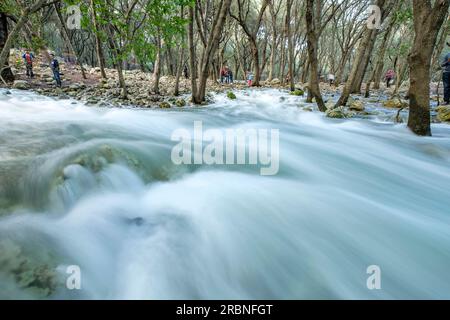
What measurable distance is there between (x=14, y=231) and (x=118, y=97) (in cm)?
779

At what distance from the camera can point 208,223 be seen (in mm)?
2484

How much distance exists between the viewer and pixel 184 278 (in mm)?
1916

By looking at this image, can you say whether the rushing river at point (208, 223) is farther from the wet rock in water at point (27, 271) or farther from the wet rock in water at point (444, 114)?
the wet rock in water at point (444, 114)

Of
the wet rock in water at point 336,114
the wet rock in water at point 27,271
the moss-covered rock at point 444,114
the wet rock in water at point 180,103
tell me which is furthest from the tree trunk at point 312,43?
the wet rock in water at point 27,271

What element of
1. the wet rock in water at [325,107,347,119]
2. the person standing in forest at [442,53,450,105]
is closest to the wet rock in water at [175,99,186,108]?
the wet rock in water at [325,107,347,119]

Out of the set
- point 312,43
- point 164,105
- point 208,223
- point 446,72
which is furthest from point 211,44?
point 446,72

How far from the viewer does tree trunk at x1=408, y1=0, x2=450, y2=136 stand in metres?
4.34

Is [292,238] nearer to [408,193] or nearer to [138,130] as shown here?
[408,193]

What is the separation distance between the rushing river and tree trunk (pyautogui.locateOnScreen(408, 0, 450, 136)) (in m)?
1.08

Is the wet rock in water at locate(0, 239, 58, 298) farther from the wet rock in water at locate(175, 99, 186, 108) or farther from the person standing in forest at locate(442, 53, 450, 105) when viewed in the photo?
the person standing in forest at locate(442, 53, 450, 105)

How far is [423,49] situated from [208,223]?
15.1ft

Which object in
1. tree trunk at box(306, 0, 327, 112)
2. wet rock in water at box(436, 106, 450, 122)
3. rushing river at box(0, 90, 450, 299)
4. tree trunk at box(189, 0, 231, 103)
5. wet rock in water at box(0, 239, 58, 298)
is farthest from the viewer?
tree trunk at box(189, 0, 231, 103)

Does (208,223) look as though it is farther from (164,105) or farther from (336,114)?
(164,105)

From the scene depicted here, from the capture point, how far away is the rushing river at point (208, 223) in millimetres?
1903
